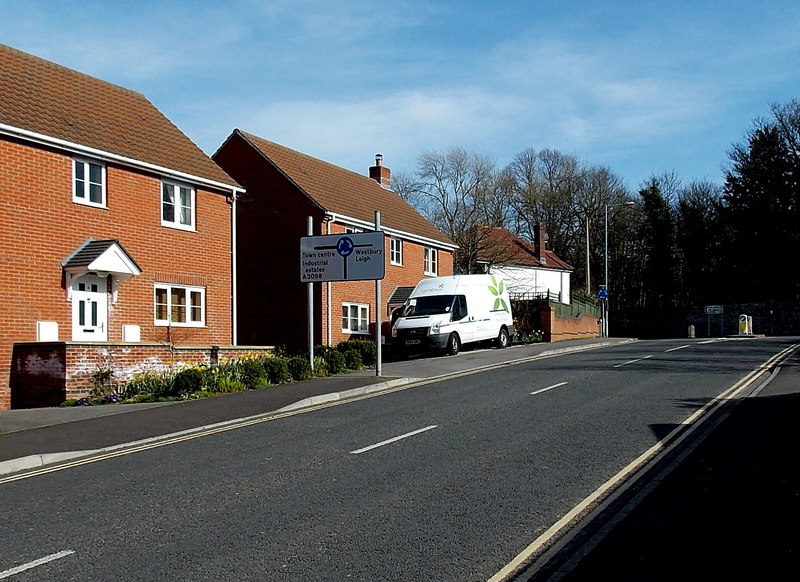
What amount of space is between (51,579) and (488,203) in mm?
50903

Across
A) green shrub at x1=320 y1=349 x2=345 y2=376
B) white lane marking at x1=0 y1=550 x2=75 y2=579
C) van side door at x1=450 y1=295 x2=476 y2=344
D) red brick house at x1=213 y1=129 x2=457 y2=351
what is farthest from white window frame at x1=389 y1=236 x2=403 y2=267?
white lane marking at x1=0 y1=550 x2=75 y2=579

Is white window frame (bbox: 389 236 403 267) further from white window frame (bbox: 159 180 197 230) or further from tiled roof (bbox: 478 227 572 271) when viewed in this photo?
tiled roof (bbox: 478 227 572 271)

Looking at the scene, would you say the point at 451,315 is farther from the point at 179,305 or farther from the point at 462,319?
the point at 179,305

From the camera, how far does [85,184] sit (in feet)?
72.8

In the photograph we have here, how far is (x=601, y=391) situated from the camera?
17.5 metres

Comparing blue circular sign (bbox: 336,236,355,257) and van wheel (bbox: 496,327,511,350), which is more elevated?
blue circular sign (bbox: 336,236,355,257)

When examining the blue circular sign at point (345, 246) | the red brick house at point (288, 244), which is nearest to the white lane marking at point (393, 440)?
the blue circular sign at point (345, 246)

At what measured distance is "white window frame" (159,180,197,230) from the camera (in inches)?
971

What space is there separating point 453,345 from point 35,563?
2421 cm

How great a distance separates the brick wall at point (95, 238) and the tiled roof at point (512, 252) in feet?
84.8

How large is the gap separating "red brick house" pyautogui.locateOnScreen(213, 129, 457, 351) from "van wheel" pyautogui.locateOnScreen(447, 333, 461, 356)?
2.93m

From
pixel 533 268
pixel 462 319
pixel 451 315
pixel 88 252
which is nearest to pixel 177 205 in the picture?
pixel 88 252

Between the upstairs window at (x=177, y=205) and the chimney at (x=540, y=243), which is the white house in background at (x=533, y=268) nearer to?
the chimney at (x=540, y=243)

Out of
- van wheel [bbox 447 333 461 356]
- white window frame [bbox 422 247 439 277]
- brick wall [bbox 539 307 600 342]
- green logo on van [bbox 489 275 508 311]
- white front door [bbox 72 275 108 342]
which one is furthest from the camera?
brick wall [bbox 539 307 600 342]
